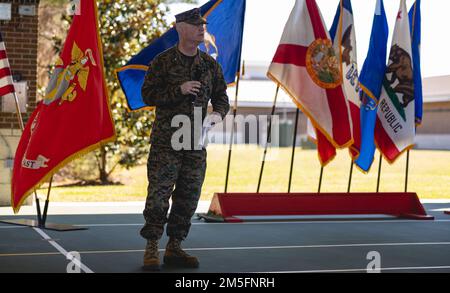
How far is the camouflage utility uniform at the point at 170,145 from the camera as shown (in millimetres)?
A: 6402

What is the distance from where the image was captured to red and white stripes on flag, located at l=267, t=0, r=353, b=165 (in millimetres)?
10750

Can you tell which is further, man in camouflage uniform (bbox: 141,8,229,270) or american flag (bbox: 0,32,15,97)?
american flag (bbox: 0,32,15,97)

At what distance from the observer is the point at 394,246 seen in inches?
335

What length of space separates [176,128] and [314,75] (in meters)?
4.70

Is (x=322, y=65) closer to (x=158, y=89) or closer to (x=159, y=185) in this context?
(x=158, y=89)

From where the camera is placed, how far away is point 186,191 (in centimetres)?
657

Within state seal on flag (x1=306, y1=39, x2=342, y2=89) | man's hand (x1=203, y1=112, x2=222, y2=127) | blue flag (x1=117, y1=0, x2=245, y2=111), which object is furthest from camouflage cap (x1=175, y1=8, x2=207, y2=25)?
state seal on flag (x1=306, y1=39, x2=342, y2=89)

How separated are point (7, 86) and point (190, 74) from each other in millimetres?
4359

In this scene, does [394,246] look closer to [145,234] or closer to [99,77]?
[145,234]

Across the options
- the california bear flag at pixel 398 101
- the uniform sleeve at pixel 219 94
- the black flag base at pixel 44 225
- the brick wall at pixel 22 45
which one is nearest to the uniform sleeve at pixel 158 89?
the uniform sleeve at pixel 219 94

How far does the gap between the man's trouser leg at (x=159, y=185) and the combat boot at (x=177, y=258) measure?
1.03 feet

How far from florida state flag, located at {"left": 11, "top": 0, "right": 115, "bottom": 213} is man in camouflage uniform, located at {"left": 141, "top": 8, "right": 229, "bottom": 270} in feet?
7.21

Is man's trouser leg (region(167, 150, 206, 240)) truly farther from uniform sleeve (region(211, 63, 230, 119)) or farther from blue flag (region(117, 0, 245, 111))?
blue flag (region(117, 0, 245, 111))

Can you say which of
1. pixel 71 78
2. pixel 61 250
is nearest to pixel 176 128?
pixel 61 250
